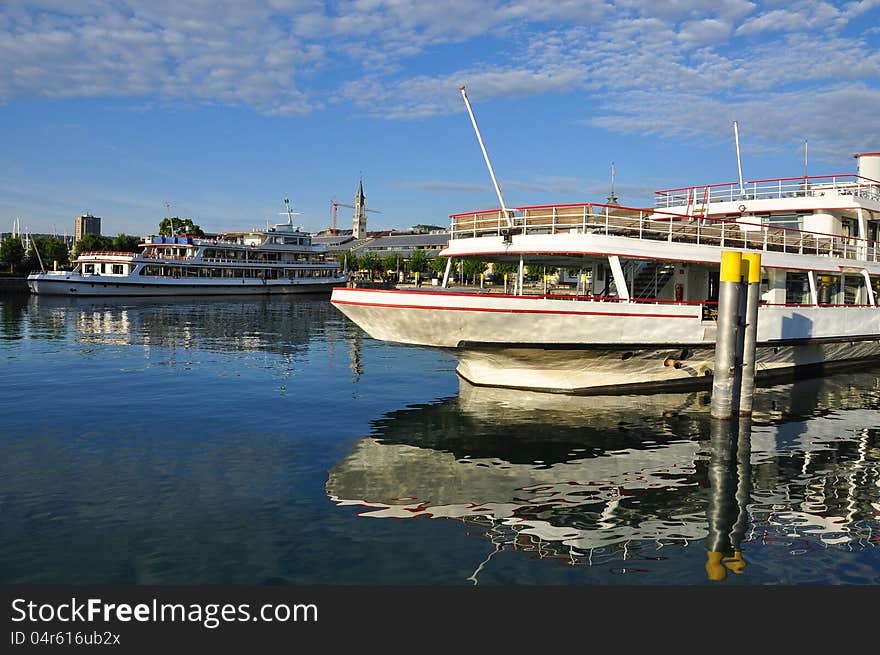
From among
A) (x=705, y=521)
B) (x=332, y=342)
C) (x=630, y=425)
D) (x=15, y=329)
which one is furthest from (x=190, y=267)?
(x=705, y=521)

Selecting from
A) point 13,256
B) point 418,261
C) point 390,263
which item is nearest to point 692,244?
point 13,256

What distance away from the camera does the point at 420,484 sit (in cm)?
1156

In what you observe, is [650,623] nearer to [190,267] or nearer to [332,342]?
[332,342]

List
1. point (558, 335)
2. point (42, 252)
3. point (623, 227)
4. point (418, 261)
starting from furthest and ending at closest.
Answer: point (418, 261) → point (42, 252) → point (623, 227) → point (558, 335)

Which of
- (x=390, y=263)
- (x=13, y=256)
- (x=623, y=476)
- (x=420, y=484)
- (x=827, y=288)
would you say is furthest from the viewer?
(x=390, y=263)

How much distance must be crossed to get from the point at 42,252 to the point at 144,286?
49.9 m

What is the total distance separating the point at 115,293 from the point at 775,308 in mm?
66143

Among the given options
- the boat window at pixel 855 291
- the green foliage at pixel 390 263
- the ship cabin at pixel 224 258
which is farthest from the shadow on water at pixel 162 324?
the green foliage at pixel 390 263

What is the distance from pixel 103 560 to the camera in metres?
8.11

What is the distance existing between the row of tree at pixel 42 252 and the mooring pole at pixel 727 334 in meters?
82.7

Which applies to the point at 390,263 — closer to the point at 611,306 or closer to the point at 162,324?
the point at 162,324

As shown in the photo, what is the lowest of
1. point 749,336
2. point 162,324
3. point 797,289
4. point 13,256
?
point 162,324

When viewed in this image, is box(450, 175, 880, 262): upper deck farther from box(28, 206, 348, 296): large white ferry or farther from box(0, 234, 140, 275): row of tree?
box(0, 234, 140, 275): row of tree

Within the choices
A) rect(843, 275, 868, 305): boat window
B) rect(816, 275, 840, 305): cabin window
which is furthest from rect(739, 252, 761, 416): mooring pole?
rect(843, 275, 868, 305): boat window
